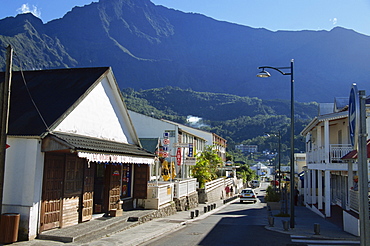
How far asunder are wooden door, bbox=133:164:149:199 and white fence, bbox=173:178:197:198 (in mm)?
5429

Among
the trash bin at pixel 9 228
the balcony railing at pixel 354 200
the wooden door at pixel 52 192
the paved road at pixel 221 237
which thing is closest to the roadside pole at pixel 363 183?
the paved road at pixel 221 237

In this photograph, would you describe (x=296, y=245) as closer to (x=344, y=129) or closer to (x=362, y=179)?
(x=362, y=179)

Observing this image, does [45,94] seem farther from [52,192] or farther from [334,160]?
[334,160]

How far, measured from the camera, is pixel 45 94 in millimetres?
15320

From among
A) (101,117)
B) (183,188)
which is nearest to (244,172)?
(183,188)

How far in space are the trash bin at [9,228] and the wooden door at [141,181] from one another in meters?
10.3

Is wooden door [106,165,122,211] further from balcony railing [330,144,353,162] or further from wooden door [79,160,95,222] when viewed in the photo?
balcony railing [330,144,353,162]

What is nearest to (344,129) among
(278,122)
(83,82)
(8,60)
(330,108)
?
(330,108)

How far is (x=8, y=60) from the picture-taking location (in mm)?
10555

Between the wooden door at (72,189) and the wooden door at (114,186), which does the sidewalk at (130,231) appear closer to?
the wooden door at (72,189)

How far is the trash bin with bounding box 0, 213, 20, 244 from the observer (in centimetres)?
1141

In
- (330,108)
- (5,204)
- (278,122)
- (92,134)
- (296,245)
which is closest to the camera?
(5,204)

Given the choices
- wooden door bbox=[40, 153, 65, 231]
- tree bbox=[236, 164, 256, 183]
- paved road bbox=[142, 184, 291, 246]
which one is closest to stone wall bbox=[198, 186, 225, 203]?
A: paved road bbox=[142, 184, 291, 246]

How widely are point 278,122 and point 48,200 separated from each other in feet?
600
